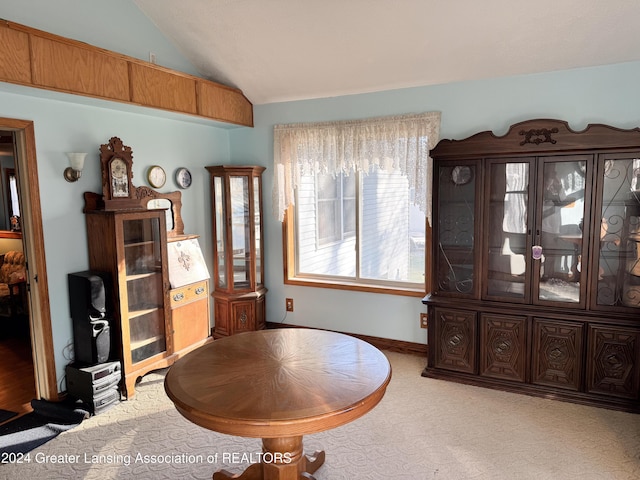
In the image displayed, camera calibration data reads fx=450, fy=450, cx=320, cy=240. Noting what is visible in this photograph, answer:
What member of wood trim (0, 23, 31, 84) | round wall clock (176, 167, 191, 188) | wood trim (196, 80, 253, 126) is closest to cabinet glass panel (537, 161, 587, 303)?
wood trim (196, 80, 253, 126)

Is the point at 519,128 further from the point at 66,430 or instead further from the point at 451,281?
the point at 66,430

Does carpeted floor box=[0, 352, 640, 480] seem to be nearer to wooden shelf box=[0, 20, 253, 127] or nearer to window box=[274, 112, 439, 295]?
window box=[274, 112, 439, 295]

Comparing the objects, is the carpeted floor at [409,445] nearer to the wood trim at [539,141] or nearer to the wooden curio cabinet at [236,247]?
the wooden curio cabinet at [236,247]

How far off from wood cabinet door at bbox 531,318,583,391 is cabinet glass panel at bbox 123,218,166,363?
2.84m

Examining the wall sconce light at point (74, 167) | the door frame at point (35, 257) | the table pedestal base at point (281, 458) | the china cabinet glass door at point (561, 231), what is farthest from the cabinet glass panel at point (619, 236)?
the door frame at point (35, 257)

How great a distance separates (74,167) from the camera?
3111mm

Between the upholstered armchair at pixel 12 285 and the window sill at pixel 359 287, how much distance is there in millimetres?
2791

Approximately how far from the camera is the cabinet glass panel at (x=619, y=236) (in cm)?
296

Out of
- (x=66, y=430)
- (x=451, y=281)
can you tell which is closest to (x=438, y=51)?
(x=451, y=281)

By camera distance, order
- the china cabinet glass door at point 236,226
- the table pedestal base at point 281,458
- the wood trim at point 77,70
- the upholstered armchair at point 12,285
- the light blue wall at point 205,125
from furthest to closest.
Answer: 1. the upholstered armchair at point 12,285
2. the china cabinet glass door at point 236,226
3. the light blue wall at point 205,125
4. the wood trim at point 77,70
5. the table pedestal base at point 281,458

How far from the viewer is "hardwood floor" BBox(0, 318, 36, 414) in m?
3.21

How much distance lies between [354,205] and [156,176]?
5.92 feet

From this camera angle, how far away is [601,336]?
3.03 m

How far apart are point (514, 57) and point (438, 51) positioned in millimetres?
536
